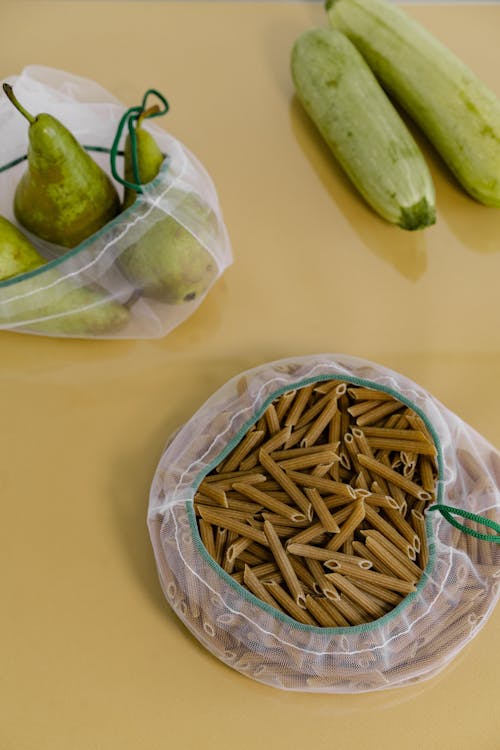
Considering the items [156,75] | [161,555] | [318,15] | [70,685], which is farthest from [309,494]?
[318,15]

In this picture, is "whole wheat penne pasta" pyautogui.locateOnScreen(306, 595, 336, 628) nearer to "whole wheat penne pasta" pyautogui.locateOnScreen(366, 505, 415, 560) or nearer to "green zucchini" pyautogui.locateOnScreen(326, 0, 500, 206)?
"whole wheat penne pasta" pyautogui.locateOnScreen(366, 505, 415, 560)

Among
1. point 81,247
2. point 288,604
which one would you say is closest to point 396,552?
point 288,604

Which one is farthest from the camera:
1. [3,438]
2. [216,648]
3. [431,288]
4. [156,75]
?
[156,75]

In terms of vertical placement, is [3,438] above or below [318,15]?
below

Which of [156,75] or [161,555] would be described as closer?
[161,555]

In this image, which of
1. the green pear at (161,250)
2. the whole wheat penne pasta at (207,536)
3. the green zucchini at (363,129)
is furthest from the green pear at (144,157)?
the whole wheat penne pasta at (207,536)

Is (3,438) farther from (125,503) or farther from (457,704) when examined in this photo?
(457,704)

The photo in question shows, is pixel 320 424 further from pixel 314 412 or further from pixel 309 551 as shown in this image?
pixel 309 551

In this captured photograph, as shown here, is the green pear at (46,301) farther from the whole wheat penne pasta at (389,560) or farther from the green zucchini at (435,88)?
the green zucchini at (435,88)

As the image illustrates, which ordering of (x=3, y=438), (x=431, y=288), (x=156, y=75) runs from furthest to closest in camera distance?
(x=156, y=75) < (x=431, y=288) < (x=3, y=438)
